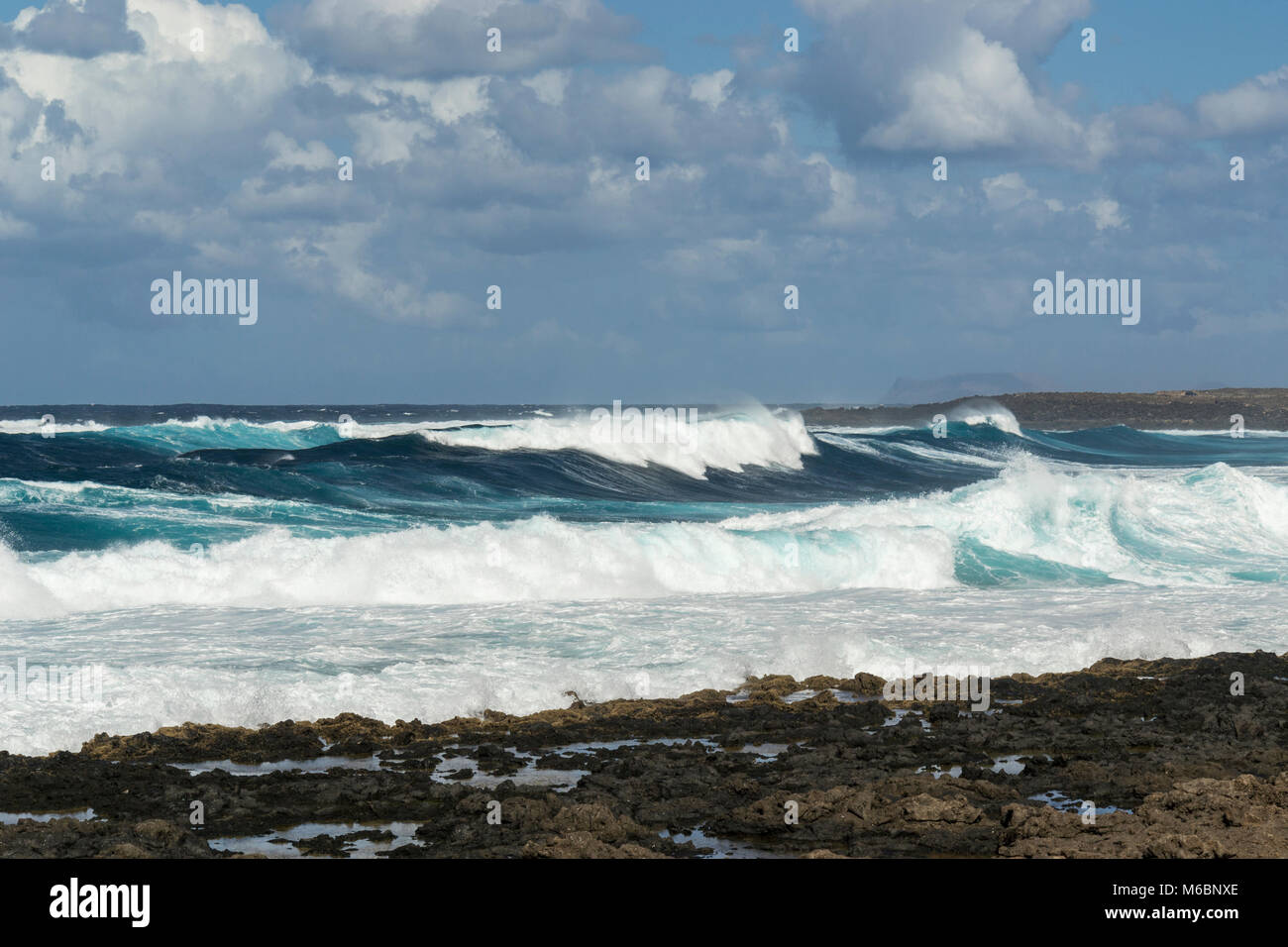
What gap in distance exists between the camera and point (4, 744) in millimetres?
10078

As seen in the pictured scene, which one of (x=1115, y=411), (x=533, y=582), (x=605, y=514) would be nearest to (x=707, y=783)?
(x=533, y=582)

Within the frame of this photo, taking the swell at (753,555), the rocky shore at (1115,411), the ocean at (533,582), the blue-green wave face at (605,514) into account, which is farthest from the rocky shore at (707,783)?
the rocky shore at (1115,411)

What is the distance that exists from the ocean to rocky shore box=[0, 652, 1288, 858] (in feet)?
4.00

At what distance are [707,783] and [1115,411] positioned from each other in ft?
326

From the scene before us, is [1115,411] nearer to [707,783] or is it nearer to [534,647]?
[534,647]

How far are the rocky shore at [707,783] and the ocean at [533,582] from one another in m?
1.22

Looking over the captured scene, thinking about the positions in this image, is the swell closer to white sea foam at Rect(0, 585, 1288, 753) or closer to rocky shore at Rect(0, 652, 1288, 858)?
white sea foam at Rect(0, 585, 1288, 753)

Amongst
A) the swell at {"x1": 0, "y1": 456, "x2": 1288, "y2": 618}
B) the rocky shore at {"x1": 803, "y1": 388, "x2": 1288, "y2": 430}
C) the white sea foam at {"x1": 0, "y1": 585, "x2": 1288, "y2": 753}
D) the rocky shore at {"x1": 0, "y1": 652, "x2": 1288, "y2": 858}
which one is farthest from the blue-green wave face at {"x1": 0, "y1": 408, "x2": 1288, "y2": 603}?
the rocky shore at {"x1": 803, "y1": 388, "x2": 1288, "y2": 430}

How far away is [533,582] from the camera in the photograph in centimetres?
1853

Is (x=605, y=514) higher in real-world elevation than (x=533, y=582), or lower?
higher

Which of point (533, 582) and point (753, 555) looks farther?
point (753, 555)

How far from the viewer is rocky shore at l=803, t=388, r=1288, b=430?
9444cm

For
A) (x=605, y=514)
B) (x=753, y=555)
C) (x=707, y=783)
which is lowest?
(x=707, y=783)
